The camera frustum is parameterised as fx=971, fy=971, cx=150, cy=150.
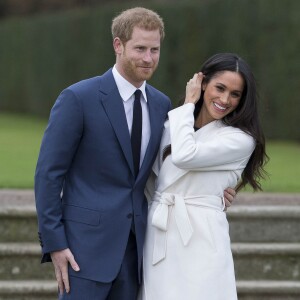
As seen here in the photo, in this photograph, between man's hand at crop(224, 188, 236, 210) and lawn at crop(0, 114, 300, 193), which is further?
lawn at crop(0, 114, 300, 193)

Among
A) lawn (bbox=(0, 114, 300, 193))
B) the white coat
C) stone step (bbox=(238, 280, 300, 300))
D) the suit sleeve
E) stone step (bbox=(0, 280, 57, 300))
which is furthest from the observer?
lawn (bbox=(0, 114, 300, 193))

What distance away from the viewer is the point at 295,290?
606 cm

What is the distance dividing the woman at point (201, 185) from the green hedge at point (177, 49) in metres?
4.70

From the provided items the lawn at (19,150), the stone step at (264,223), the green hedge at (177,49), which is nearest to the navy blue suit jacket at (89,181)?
the stone step at (264,223)

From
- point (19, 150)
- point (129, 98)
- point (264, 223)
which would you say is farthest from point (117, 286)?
point (19, 150)

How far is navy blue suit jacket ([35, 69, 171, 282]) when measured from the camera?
389cm

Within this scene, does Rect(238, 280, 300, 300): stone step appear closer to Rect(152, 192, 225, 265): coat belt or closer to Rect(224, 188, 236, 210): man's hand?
Rect(224, 188, 236, 210): man's hand

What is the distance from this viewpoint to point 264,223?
6.40 meters

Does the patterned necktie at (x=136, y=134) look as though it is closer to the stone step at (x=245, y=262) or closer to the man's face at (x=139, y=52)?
the man's face at (x=139, y=52)

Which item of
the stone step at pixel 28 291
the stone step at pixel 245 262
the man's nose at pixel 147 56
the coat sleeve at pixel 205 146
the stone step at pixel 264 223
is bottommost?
the stone step at pixel 28 291

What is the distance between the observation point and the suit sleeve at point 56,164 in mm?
3881

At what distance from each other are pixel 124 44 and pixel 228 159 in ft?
2.11

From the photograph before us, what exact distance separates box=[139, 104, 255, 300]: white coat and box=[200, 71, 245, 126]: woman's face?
8cm

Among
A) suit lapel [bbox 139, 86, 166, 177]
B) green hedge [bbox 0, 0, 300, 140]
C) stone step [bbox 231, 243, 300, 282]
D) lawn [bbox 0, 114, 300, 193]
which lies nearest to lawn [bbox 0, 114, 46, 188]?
lawn [bbox 0, 114, 300, 193]
